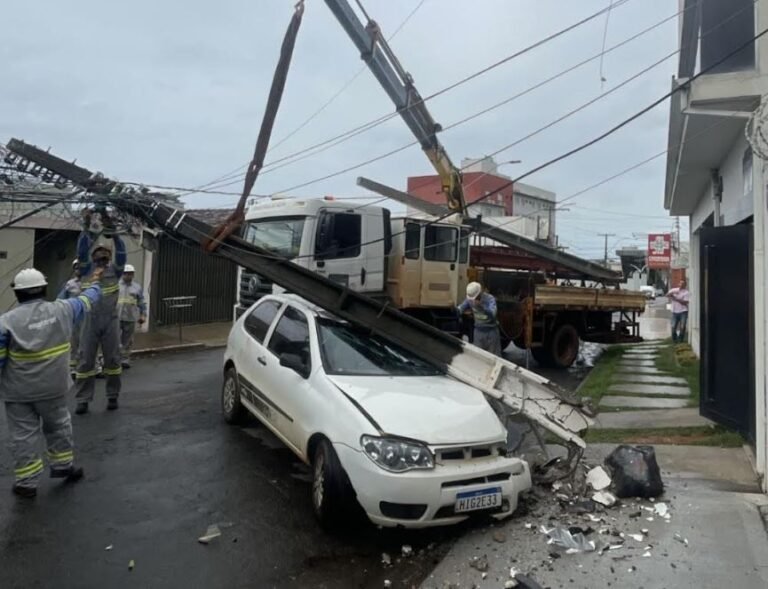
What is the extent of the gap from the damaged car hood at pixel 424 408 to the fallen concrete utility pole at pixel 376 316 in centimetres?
48

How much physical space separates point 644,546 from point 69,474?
4.29m

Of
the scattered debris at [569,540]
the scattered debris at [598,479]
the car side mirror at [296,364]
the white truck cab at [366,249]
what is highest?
the white truck cab at [366,249]

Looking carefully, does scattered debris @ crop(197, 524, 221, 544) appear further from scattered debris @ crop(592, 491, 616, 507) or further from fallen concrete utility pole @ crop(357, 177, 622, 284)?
fallen concrete utility pole @ crop(357, 177, 622, 284)

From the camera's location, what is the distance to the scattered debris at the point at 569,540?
393 centimetres

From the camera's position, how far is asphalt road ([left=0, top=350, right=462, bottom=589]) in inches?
140

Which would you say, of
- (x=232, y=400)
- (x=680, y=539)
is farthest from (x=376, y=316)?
(x=680, y=539)

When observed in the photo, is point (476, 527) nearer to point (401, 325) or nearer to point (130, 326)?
point (401, 325)

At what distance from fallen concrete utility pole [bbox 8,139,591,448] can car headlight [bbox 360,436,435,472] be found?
55.9 inches

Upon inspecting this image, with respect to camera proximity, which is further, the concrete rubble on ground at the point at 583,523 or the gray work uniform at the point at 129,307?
the gray work uniform at the point at 129,307

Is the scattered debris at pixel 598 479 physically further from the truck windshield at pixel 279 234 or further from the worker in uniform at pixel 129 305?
the worker in uniform at pixel 129 305

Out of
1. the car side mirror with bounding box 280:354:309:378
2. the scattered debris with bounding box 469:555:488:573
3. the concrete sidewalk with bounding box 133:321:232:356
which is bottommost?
the scattered debris with bounding box 469:555:488:573

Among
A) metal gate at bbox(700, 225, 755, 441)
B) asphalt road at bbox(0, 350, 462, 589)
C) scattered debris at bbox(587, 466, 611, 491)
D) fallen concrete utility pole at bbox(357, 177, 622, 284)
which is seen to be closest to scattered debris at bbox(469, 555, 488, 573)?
asphalt road at bbox(0, 350, 462, 589)

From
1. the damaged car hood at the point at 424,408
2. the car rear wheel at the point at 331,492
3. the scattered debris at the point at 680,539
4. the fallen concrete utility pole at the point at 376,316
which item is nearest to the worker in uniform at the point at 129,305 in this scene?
the fallen concrete utility pole at the point at 376,316

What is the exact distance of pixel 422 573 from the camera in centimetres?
371
